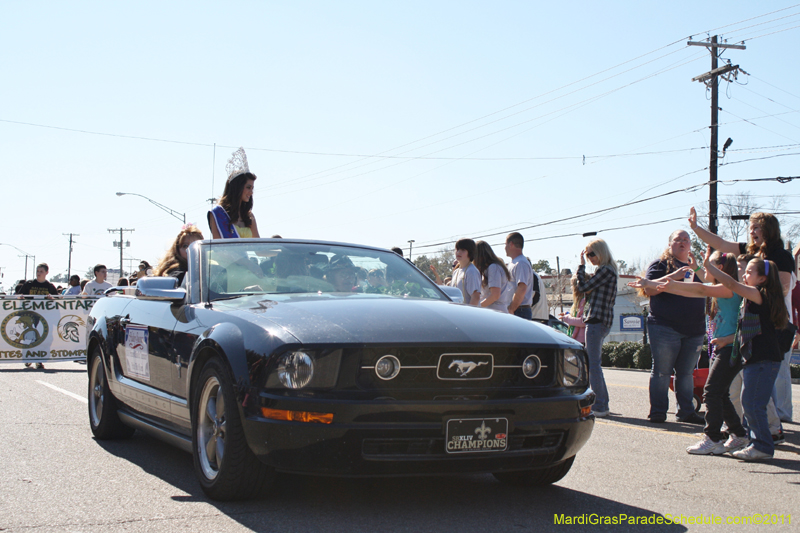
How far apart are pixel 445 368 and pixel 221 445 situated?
1253 millimetres

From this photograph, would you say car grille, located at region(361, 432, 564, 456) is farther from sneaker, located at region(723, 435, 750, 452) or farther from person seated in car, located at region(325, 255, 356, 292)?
sneaker, located at region(723, 435, 750, 452)

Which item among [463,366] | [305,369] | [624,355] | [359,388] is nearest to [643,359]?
[624,355]

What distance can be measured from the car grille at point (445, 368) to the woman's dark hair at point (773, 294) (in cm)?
260

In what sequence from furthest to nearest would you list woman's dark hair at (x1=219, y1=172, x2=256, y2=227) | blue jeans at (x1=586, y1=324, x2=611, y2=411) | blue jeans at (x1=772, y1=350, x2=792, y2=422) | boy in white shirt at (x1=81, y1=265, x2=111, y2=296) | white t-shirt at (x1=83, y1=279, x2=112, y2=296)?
white t-shirt at (x1=83, y1=279, x2=112, y2=296) → boy in white shirt at (x1=81, y1=265, x2=111, y2=296) → blue jeans at (x1=586, y1=324, x2=611, y2=411) → blue jeans at (x1=772, y1=350, x2=792, y2=422) → woman's dark hair at (x1=219, y1=172, x2=256, y2=227)

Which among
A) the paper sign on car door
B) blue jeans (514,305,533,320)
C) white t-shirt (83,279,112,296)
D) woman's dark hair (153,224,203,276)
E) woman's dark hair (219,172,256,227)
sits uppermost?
woman's dark hair (219,172,256,227)

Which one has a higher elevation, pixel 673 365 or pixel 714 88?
pixel 714 88

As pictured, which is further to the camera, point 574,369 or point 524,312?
point 524,312

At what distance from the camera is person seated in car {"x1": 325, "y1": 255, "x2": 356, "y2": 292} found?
16.6 feet

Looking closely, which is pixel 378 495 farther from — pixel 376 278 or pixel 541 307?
pixel 541 307

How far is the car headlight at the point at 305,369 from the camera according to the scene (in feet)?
A: 12.1

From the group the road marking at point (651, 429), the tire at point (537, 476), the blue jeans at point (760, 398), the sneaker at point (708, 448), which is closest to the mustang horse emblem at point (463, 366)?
the tire at point (537, 476)

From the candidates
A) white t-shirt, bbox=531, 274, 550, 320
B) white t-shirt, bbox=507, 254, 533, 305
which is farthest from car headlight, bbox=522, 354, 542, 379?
white t-shirt, bbox=531, 274, 550, 320

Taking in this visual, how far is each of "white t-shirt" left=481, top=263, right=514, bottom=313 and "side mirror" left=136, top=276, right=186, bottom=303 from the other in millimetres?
4073

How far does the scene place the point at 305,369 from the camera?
3.69 meters
